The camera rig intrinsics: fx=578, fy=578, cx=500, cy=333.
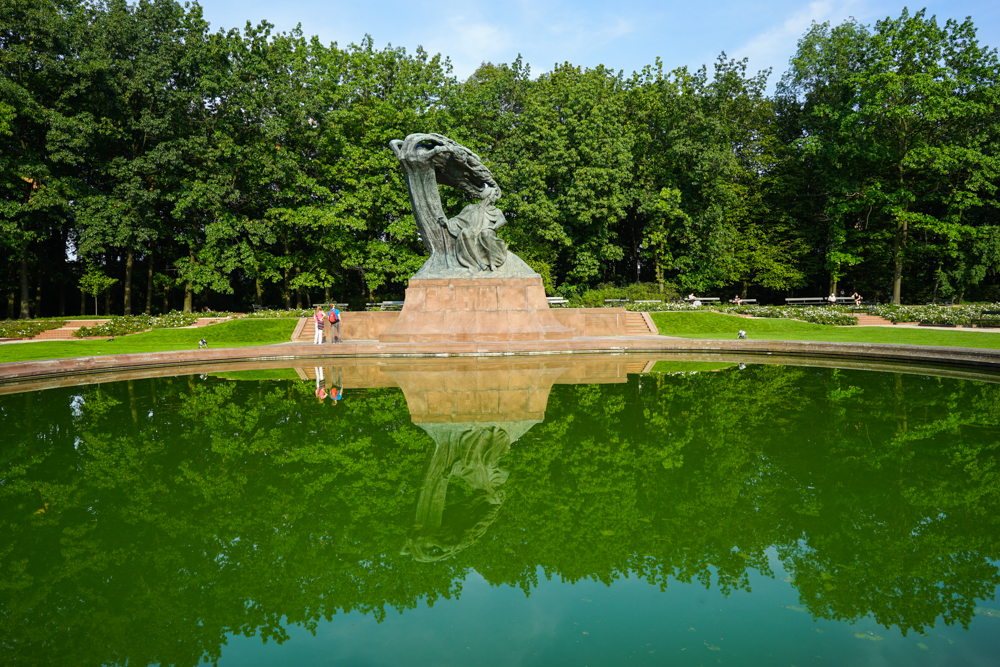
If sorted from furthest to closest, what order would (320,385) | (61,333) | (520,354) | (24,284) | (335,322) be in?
1. (24,284)
2. (61,333)
3. (335,322)
4. (520,354)
5. (320,385)

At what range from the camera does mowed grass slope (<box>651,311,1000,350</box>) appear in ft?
62.0

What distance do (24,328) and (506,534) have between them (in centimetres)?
2776

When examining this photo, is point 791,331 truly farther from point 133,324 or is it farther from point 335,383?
point 133,324

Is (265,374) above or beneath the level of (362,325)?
beneath

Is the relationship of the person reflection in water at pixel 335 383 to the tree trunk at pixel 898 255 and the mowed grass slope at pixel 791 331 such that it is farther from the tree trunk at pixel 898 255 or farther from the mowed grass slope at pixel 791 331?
the tree trunk at pixel 898 255

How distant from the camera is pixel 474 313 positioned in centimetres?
1989

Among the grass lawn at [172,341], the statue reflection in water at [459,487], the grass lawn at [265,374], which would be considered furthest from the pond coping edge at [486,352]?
the statue reflection in water at [459,487]

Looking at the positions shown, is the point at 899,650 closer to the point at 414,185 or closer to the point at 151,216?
the point at 414,185

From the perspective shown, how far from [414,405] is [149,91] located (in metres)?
28.1

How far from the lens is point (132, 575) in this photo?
4.25 metres

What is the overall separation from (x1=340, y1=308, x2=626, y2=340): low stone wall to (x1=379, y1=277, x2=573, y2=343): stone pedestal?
1904 mm

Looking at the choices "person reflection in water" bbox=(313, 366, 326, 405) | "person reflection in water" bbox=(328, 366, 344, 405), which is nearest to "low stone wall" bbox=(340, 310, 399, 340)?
"person reflection in water" bbox=(313, 366, 326, 405)

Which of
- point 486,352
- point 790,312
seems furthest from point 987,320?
point 486,352

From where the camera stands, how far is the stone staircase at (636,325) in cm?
2389
